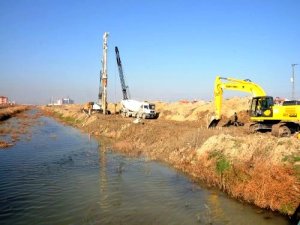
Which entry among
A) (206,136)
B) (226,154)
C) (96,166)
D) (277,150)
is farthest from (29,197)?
(206,136)

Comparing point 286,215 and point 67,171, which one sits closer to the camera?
point 286,215

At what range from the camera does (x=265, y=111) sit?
27.2 metres

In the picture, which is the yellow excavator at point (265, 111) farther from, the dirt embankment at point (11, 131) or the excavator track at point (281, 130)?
the dirt embankment at point (11, 131)

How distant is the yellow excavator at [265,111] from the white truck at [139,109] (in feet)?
78.1

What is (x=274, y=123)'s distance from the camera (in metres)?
27.4

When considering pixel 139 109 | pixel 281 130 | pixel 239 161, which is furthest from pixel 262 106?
pixel 139 109

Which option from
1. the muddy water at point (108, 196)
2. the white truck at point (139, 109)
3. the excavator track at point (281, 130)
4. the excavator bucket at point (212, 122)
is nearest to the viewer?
the muddy water at point (108, 196)

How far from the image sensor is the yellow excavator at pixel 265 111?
2553 centimetres

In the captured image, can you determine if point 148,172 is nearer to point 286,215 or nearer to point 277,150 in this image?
point 277,150

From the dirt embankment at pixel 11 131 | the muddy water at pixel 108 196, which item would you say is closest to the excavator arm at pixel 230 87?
the muddy water at pixel 108 196

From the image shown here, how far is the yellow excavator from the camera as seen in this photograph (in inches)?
1005

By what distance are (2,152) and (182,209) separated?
18563 millimetres

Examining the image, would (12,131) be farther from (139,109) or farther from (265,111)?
(265,111)

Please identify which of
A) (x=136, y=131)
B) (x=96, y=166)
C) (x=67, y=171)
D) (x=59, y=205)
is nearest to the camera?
(x=59, y=205)
